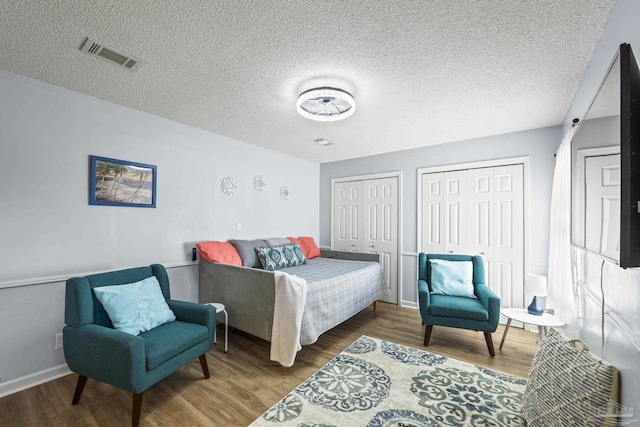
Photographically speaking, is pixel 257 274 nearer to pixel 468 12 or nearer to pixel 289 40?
pixel 289 40

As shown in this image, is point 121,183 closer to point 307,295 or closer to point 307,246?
point 307,295

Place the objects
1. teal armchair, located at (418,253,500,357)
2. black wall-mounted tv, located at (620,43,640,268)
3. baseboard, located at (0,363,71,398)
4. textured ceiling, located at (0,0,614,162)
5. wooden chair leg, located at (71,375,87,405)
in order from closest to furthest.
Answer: black wall-mounted tv, located at (620,43,640,268) → textured ceiling, located at (0,0,614,162) → wooden chair leg, located at (71,375,87,405) → baseboard, located at (0,363,71,398) → teal armchair, located at (418,253,500,357)

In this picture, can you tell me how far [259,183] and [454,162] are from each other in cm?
292

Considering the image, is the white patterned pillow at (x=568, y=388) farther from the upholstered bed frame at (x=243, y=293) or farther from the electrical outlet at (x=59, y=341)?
the electrical outlet at (x=59, y=341)

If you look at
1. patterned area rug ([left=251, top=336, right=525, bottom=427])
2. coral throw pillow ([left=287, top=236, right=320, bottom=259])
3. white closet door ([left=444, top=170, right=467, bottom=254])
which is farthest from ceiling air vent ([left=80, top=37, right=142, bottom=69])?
white closet door ([left=444, top=170, right=467, bottom=254])

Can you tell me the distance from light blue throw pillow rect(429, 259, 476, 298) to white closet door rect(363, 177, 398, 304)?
1.19m

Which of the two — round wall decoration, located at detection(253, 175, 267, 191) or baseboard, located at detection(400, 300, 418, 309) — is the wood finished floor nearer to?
baseboard, located at detection(400, 300, 418, 309)

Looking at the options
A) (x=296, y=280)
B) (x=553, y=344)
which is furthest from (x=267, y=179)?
(x=553, y=344)

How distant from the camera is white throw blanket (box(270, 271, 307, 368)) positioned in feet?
7.70

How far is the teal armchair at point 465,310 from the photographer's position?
2627 mm

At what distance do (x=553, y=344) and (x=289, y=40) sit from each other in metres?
2.49

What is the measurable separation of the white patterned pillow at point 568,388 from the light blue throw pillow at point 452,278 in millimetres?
1301

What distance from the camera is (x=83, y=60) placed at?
76.6 inches

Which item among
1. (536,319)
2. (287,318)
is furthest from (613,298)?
(287,318)
